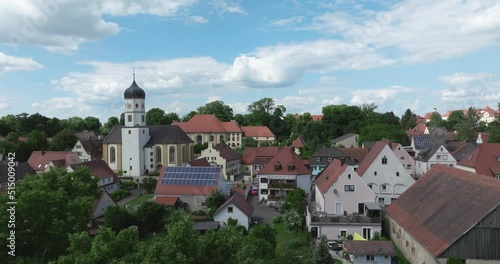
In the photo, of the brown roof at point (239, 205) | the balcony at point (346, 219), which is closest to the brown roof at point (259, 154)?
the brown roof at point (239, 205)

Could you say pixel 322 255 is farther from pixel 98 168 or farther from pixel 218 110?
pixel 218 110

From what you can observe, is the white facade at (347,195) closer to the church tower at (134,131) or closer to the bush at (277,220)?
the bush at (277,220)

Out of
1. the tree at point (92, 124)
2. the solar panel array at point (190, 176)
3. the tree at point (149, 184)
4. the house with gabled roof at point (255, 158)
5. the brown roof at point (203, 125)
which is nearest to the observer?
the solar panel array at point (190, 176)

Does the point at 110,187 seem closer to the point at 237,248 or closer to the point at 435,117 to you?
the point at 237,248

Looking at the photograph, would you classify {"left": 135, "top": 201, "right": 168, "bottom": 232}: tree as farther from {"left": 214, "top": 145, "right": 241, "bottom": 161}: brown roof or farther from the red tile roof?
the red tile roof

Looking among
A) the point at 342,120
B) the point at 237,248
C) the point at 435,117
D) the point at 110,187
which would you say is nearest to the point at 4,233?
the point at 237,248

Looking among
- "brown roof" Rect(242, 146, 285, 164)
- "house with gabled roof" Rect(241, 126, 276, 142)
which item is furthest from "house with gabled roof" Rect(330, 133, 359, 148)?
"house with gabled roof" Rect(241, 126, 276, 142)
